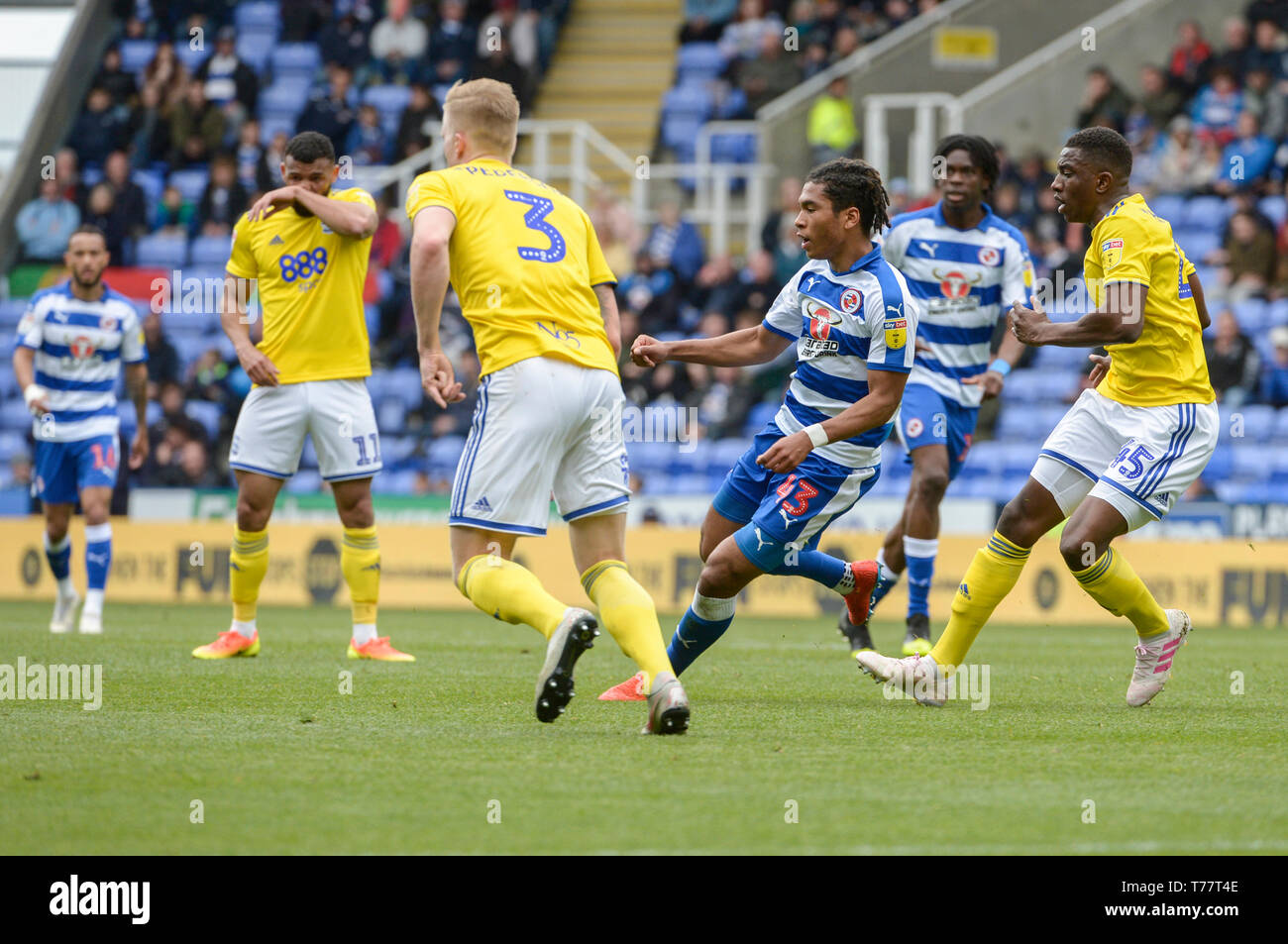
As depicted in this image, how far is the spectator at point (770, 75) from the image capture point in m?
20.9

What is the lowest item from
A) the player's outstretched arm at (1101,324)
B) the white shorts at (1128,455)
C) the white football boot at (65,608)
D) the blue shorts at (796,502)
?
the white football boot at (65,608)

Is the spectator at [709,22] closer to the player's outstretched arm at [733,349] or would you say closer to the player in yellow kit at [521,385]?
the player's outstretched arm at [733,349]

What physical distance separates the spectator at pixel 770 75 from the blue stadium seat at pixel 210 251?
6.72 meters

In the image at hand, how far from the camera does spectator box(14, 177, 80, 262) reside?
2208 centimetres

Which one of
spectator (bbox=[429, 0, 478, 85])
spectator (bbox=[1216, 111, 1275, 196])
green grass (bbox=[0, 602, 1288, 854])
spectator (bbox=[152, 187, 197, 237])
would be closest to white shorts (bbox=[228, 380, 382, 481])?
green grass (bbox=[0, 602, 1288, 854])

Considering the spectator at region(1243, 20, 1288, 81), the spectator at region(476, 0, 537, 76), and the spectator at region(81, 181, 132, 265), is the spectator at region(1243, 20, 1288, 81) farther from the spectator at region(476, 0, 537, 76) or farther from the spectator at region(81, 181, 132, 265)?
the spectator at region(81, 181, 132, 265)

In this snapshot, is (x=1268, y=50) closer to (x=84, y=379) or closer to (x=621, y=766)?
(x=84, y=379)

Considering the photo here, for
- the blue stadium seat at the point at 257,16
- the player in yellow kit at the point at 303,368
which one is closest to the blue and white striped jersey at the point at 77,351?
the player in yellow kit at the point at 303,368

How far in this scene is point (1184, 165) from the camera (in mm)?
17750

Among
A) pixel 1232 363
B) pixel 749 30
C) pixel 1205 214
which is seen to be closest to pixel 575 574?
pixel 1232 363

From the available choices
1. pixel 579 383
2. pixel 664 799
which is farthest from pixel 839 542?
pixel 664 799

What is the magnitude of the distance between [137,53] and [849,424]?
20322mm

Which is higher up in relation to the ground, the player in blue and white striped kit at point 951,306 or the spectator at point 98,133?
the spectator at point 98,133
